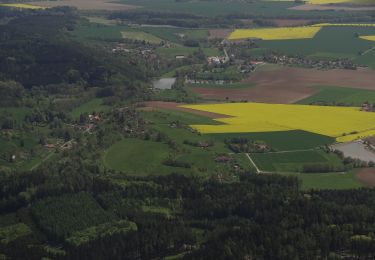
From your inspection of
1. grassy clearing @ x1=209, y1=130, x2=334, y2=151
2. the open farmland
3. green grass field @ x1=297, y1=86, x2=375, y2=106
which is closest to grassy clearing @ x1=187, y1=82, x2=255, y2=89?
green grass field @ x1=297, y1=86, x2=375, y2=106

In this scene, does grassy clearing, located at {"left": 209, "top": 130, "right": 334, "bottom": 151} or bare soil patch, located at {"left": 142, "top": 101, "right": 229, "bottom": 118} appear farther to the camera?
bare soil patch, located at {"left": 142, "top": 101, "right": 229, "bottom": 118}

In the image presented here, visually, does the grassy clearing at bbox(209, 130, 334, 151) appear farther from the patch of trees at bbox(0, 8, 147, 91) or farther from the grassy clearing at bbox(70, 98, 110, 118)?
the patch of trees at bbox(0, 8, 147, 91)

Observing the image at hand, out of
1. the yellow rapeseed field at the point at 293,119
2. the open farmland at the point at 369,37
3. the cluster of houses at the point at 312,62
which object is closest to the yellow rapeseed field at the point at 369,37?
the open farmland at the point at 369,37

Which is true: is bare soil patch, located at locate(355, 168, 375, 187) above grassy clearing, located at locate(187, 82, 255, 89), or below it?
above

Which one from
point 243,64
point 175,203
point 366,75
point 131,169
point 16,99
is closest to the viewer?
point 175,203

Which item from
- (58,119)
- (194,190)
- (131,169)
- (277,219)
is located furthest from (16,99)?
(277,219)

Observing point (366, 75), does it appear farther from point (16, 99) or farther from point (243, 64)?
point (16, 99)
